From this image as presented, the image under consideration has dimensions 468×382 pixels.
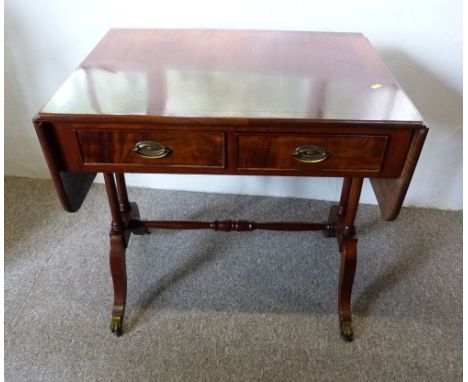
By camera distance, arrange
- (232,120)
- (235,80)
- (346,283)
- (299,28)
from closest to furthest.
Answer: (232,120) < (235,80) < (346,283) < (299,28)

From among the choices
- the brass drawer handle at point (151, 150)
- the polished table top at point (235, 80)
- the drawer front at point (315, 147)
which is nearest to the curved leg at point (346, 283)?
the drawer front at point (315, 147)

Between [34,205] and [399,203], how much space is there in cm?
156

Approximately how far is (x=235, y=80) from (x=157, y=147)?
0.84ft

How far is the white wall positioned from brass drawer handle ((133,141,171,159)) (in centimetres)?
72

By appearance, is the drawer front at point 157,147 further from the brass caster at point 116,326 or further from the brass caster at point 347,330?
the brass caster at point 347,330

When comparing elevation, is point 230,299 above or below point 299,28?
below

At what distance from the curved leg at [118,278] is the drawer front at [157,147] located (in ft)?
1.28

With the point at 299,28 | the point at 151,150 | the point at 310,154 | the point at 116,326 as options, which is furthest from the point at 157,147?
the point at 299,28

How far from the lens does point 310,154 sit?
92cm

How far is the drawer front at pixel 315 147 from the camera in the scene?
0.89 m

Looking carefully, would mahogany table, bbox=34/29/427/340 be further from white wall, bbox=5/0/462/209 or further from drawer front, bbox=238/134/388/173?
white wall, bbox=5/0/462/209

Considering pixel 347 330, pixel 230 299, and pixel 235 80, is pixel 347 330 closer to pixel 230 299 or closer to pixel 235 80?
pixel 230 299

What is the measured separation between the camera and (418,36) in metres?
1.39

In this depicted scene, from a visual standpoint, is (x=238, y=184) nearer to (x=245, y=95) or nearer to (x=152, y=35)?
(x=152, y=35)
